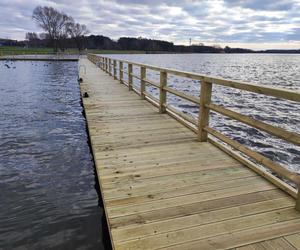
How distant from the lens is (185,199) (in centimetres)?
287

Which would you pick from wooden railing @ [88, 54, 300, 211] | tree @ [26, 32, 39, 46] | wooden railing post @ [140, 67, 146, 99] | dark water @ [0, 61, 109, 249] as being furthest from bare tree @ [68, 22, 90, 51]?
wooden railing @ [88, 54, 300, 211]

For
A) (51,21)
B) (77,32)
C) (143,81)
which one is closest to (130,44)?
(77,32)

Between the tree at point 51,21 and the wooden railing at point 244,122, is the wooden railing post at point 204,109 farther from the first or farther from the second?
the tree at point 51,21

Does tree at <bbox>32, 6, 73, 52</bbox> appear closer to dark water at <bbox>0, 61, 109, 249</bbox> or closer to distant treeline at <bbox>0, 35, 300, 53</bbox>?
distant treeline at <bbox>0, 35, 300, 53</bbox>

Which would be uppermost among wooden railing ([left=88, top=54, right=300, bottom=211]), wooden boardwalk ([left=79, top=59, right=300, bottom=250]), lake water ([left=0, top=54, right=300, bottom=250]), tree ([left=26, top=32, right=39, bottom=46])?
tree ([left=26, top=32, right=39, bottom=46])

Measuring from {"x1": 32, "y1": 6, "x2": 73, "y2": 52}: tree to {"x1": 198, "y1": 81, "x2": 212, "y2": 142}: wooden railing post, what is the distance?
72.9m

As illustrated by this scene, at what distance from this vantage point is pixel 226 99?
1336 cm

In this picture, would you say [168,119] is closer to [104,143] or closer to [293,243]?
[104,143]

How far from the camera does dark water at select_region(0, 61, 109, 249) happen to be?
10.1ft

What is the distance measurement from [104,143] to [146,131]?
98cm

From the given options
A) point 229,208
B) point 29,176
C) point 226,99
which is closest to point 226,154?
point 229,208

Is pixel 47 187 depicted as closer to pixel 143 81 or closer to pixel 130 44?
pixel 143 81

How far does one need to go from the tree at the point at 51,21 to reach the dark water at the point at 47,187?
6938cm

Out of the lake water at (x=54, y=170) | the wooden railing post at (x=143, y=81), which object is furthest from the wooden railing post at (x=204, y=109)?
the wooden railing post at (x=143, y=81)
